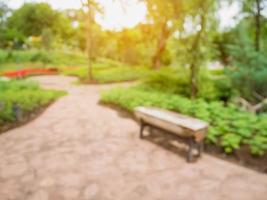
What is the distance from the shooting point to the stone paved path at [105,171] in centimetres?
343

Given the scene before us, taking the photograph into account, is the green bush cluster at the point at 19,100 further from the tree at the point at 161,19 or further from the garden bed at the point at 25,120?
the tree at the point at 161,19

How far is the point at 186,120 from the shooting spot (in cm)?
451

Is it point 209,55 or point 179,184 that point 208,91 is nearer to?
point 209,55

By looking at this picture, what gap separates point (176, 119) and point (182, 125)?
313mm

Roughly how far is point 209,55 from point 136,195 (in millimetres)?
5487

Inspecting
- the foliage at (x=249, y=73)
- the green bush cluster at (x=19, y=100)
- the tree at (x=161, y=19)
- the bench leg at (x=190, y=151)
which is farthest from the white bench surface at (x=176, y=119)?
the tree at (x=161, y=19)

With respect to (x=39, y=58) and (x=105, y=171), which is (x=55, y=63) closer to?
(x=39, y=58)

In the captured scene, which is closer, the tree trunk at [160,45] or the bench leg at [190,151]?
the bench leg at [190,151]

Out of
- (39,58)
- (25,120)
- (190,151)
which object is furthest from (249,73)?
(39,58)

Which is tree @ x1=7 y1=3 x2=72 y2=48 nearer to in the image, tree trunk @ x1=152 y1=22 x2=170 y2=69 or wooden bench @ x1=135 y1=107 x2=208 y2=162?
tree trunk @ x1=152 y1=22 x2=170 y2=69

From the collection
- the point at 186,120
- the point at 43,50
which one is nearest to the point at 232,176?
the point at 186,120

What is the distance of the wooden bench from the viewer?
4.18 m

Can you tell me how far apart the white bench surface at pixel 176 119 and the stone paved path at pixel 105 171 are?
1.98ft

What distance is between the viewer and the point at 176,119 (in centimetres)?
454
